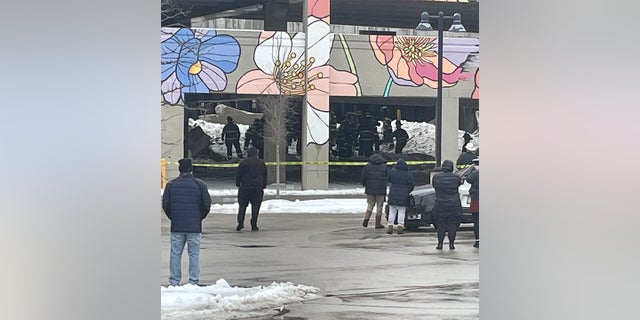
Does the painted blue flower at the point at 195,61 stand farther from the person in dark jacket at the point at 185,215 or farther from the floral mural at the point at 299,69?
the person in dark jacket at the point at 185,215

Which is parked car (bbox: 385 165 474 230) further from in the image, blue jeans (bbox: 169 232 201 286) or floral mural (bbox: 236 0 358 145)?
floral mural (bbox: 236 0 358 145)

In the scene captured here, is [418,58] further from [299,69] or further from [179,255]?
[179,255]

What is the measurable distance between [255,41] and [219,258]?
50.4 ft

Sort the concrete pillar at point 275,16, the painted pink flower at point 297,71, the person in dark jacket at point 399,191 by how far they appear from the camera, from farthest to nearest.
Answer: the concrete pillar at point 275,16, the painted pink flower at point 297,71, the person in dark jacket at point 399,191

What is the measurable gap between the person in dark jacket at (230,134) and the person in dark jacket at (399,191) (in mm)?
13466

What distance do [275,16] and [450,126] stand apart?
801 centimetres

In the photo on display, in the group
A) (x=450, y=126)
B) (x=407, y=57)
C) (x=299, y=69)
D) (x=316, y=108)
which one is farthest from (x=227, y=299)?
(x=450, y=126)

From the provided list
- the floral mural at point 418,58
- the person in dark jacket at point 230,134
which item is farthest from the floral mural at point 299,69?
the floral mural at point 418,58

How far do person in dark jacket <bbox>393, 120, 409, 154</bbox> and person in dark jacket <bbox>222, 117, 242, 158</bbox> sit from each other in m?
6.20

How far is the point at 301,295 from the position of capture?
9.11 meters

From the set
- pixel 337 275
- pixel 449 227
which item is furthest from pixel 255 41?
pixel 337 275

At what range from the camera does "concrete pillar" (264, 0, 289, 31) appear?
28953 mm

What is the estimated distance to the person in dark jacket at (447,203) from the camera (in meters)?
12.5

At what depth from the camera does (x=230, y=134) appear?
27.8 metres
